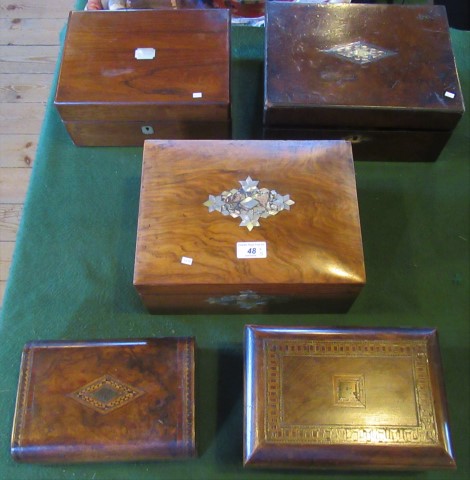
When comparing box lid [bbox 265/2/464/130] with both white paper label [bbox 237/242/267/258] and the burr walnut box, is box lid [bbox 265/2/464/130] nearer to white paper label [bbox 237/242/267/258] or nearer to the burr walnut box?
white paper label [bbox 237/242/267/258]

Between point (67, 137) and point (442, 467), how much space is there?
4.12ft

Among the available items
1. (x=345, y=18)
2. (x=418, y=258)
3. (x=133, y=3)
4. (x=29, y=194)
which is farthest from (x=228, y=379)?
(x=133, y=3)

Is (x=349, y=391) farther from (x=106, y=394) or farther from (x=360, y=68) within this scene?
(x=360, y=68)

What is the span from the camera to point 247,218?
1184 millimetres

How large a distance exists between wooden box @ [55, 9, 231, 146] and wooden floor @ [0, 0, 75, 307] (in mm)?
478

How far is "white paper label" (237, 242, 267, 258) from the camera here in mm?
1147

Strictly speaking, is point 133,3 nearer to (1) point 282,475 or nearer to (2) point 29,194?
(2) point 29,194

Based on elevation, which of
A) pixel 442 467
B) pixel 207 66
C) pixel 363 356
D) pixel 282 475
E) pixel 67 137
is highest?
pixel 207 66

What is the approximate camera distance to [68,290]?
4.44 feet

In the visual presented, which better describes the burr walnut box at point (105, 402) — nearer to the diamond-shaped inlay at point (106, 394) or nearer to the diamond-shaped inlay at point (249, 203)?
the diamond-shaped inlay at point (106, 394)

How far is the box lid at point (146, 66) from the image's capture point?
4.39 ft

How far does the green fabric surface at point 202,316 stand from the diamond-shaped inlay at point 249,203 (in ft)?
0.91

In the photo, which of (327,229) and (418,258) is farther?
(418,258)

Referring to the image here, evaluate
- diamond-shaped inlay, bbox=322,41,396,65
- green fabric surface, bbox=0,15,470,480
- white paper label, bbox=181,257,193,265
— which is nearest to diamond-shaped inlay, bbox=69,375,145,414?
green fabric surface, bbox=0,15,470,480
